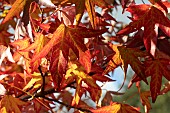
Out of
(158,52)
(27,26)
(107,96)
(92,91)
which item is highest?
(27,26)

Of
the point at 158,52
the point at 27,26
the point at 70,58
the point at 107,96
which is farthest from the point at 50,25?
the point at 107,96

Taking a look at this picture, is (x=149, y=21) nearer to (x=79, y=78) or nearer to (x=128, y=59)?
(x=128, y=59)

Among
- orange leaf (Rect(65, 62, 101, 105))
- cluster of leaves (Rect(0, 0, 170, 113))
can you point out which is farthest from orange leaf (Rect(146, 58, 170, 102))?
orange leaf (Rect(65, 62, 101, 105))

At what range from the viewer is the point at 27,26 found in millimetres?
897

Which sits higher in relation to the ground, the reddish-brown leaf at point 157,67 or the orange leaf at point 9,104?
the reddish-brown leaf at point 157,67

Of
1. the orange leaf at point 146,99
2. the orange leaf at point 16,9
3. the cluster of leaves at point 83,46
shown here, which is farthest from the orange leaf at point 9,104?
the orange leaf at point 146,99

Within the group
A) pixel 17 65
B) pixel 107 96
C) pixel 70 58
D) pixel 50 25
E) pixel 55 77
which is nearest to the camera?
pixel 55 77

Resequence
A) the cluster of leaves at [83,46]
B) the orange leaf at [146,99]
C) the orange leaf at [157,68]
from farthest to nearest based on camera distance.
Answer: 1. the orange leaf at [146,99]
2. the orange leaf at [157,68]
3. the cluster of leaves at [83,46]

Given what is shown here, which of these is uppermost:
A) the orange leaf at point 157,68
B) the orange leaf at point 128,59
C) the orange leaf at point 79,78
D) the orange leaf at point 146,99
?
the orange leaf at point 128,59

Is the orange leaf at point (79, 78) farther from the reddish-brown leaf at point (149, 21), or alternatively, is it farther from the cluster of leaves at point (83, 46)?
the reddish-brown leaf at point (149, 21)

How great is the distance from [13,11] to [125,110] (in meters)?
0.36

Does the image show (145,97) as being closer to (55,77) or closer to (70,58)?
(70,58)


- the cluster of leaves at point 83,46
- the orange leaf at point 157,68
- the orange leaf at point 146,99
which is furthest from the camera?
the orange leaf at point 146,99

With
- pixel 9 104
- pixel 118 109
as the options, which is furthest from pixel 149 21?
pixel 9 104
